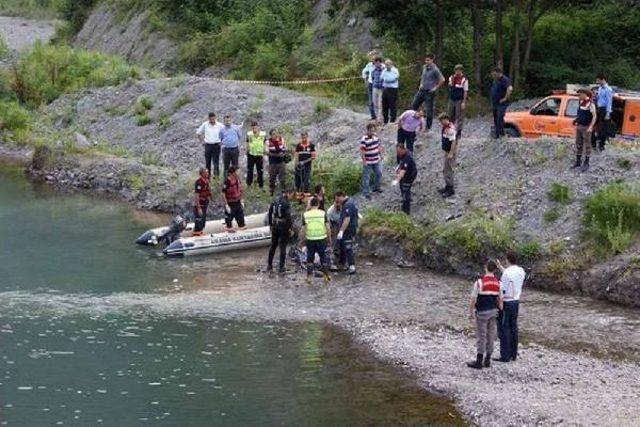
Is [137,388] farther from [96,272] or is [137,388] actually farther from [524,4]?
[524,4]

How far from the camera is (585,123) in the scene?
2402cm

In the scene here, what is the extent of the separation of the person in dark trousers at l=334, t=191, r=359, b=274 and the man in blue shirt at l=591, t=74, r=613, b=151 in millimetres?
6064

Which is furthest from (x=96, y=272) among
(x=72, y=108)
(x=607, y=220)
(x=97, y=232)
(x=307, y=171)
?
(x=72, y=108)

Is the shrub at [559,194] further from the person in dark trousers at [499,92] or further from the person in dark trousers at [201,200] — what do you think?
the person in dark trousers at [201,200]

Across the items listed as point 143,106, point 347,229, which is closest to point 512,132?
point 347,229

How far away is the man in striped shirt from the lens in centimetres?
2636

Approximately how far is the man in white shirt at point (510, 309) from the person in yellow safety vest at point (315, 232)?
5.68 metres

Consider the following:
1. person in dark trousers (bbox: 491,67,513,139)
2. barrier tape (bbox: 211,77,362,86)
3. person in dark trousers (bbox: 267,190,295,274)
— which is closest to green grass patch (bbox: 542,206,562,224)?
person in dark trousers (bbox: 491,67,513,139)

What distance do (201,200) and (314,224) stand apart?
463 centimetres

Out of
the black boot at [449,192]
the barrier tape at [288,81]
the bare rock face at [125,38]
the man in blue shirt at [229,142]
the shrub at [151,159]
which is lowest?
the black boot at [449,192]

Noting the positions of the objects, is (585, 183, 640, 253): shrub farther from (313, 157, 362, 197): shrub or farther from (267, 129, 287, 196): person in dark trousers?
(267, 129, 287, 196): person in dark trousers

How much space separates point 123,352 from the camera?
19.0m

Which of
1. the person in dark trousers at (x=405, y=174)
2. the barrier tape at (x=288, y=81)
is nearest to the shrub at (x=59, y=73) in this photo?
the barrier tape at (x=288, y=81)

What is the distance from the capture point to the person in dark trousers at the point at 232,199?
25891 mm
